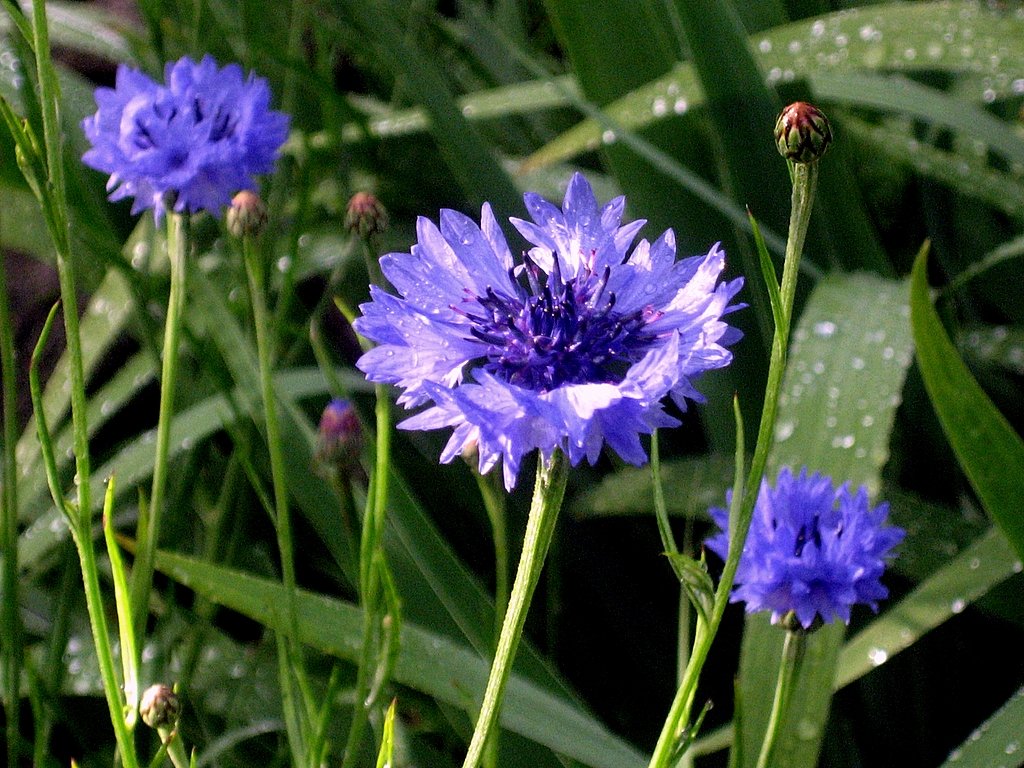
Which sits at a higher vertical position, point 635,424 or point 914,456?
point 635,424

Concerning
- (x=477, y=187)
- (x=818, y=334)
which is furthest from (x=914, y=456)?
(x=477, y=187)

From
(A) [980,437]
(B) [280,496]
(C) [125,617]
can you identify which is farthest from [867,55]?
(C) [125,617]

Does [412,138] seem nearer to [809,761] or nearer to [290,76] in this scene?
[290,76]

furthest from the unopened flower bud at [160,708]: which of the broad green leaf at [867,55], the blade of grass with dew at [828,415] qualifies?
the broad green leaf at [867,55]

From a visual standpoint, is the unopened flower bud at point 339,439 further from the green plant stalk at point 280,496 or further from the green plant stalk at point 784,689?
the green plant stalk at point 784,689

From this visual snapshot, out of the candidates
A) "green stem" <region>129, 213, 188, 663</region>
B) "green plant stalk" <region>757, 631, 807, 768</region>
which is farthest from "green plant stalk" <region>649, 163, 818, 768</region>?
"green stem" <region>129, 213, 188, 663</region>

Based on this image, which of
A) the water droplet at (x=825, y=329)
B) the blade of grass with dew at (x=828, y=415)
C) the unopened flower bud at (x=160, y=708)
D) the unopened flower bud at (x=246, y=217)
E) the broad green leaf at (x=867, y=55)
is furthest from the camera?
the broad green leaf at (x=867, y=55)
